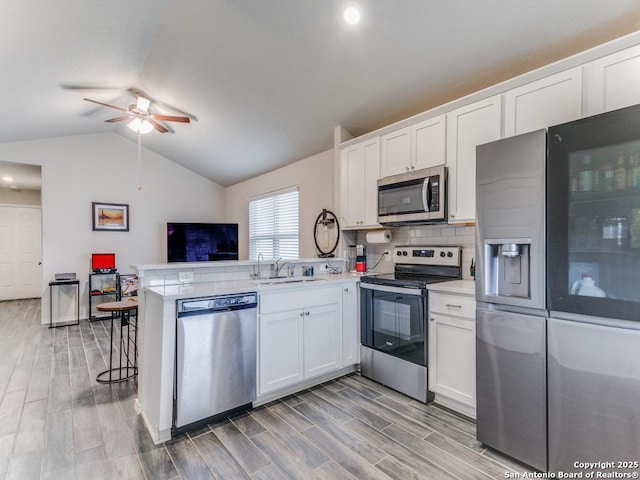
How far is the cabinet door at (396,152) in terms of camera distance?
120 inches

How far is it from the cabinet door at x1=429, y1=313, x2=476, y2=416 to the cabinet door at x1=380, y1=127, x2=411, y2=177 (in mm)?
1410

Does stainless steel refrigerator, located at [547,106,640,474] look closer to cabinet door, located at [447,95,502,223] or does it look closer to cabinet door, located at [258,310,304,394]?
cabinet door, located at [447,95,502,223]

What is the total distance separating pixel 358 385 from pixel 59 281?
5091mm

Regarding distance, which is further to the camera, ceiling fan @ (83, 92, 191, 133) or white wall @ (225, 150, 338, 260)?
white wall @ (225, 150, 338, 260)

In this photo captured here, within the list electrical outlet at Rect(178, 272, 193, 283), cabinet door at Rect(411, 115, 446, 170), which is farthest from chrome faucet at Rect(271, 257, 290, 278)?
cabinet door at Rect(411, 115, 446, 170)

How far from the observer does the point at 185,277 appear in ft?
8.63

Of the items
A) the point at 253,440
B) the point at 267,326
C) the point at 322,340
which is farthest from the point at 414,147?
the point at 253,440

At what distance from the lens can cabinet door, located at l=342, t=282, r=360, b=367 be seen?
3.07 m

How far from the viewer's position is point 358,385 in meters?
2.94

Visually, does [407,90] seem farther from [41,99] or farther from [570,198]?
[41,99]

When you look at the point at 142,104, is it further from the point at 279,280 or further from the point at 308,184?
the point at 279,280

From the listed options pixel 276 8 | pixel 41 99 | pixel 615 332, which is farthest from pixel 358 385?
pixel 41 99

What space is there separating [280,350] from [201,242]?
4.03m

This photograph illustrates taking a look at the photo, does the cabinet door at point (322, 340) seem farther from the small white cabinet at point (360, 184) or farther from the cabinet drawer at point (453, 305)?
the small white cabinet at point (360, 184)
